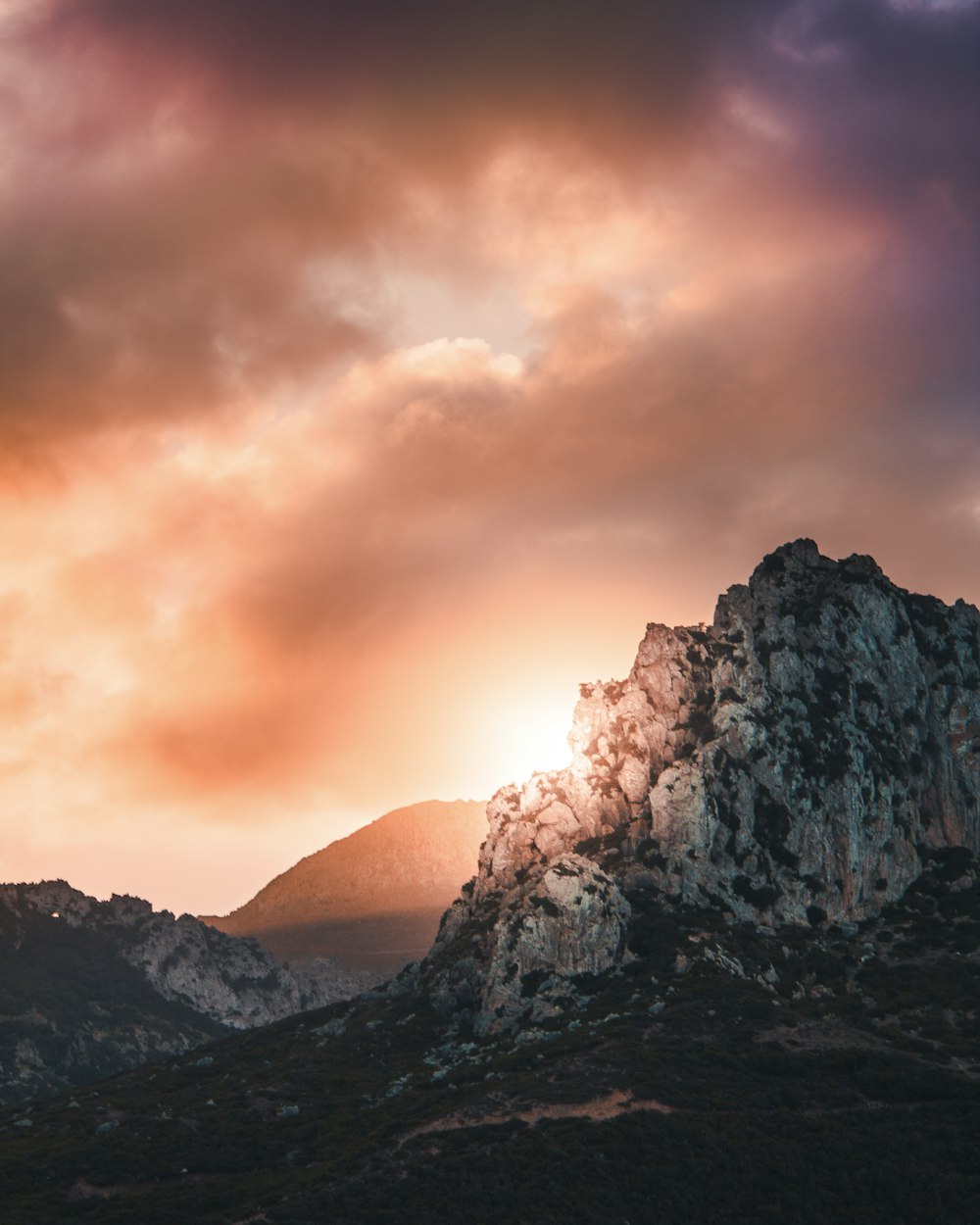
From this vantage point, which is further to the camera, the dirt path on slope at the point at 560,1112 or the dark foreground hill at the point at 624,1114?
the dirt path on slope at the point at 560,1112

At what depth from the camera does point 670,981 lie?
584 ft

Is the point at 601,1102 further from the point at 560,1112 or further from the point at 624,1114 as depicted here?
the point at 560,1112

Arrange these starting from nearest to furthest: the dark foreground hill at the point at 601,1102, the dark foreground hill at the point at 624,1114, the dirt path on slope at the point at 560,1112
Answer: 1. the dark foreground hill at the point at 624,1114
2. the dark foreground hill at the point at 601,1102
3. the dirt path on slope at the point at 560,1112

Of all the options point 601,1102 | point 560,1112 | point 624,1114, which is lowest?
point 624,1114

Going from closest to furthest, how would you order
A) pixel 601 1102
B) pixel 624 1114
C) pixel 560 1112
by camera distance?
pixel 624 1114 < pixel 560 1112 < pixel 601 1102

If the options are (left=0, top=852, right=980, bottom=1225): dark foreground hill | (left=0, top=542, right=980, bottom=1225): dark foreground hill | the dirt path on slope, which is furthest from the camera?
the dirt path on slope

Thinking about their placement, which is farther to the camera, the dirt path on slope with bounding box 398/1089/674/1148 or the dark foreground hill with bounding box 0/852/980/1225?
the dirt path on slope with bounding box 398/1089/674/1148

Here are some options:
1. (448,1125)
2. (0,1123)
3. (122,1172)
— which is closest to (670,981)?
(448,1125)

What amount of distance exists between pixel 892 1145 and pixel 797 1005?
44.4 meters

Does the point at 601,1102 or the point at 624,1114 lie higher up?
the point at 601,1102

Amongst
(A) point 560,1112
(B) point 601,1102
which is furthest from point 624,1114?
(A) point 560,1112

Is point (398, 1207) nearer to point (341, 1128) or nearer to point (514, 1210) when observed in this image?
point (514, 1210)

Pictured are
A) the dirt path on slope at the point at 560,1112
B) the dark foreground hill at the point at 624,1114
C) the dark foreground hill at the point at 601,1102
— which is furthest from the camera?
the dirt path on slope at the point at 560,1112

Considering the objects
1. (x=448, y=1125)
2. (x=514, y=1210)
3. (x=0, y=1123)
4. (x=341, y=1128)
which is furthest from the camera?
(x=0, y=1123)
